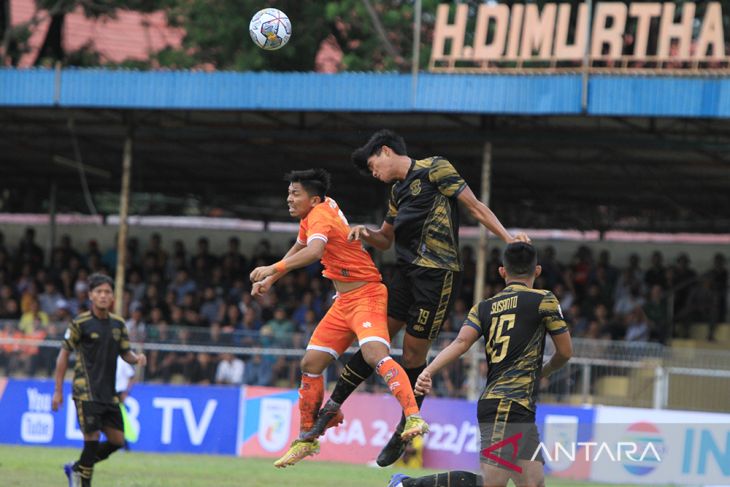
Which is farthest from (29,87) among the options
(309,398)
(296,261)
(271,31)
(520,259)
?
(520,259)

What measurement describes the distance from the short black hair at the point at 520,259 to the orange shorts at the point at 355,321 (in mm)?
1810

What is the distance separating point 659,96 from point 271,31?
28.3 feet

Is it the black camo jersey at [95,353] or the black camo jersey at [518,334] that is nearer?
the black camo jersey at [518,334]

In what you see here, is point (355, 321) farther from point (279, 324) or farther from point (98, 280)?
point (279, 324)

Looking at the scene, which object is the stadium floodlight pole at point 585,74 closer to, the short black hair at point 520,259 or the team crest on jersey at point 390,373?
the team crest on jersey at point 390,373

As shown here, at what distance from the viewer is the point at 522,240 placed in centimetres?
923

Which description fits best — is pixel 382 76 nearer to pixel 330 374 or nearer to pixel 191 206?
pixel 330 374

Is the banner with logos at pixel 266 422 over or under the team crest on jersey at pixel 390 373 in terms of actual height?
under

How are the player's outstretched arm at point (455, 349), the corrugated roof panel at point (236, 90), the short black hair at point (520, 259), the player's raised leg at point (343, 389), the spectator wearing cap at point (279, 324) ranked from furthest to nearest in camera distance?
the spectator wearing cap at point (279, 324)
the corrugated roof panel at point (236, 90)
the player's raised leg at point (343, 389)
the short black hair at point (520, 259)
the player's outstretched arm at point (455, 349)

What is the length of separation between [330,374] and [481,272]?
310 cm

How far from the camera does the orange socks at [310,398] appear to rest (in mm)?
10867

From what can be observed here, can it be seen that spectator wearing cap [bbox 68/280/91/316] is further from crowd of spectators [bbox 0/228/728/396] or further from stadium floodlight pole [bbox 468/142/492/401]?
stadium floodlight pole [bbox 468/142/492/401]

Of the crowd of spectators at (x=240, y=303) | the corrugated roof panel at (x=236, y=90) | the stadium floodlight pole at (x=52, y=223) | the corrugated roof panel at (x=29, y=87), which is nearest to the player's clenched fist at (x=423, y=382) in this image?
the crowd of spectators at (x=240, y=303)

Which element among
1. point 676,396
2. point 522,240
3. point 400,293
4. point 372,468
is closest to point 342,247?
point 400,293
